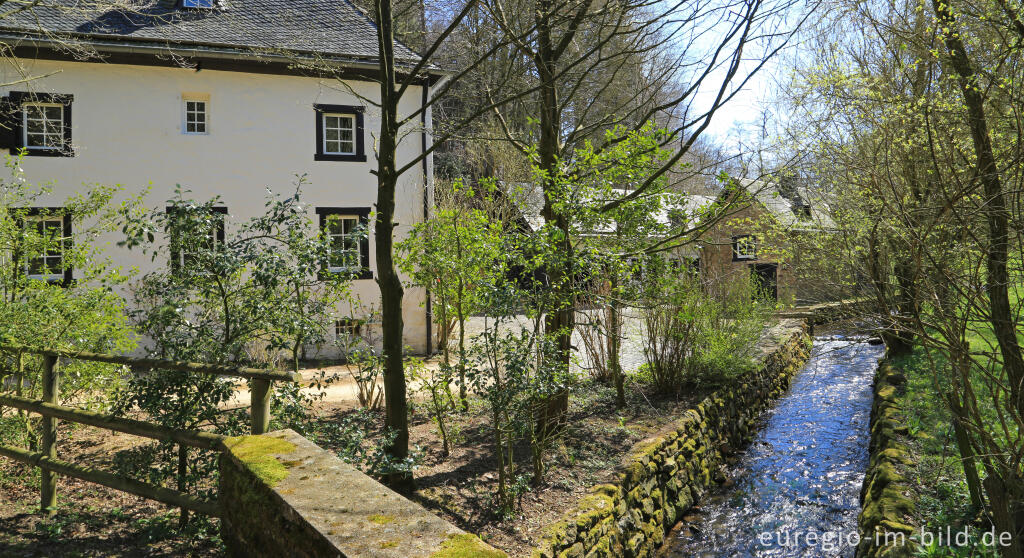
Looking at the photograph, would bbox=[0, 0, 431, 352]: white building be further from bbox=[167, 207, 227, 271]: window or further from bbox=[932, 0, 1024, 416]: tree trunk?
bbox=[932, 0, 1024, 416]: tree trunk

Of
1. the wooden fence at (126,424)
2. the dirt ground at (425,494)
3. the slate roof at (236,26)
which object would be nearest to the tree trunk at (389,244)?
the dirt ground at (425,494)

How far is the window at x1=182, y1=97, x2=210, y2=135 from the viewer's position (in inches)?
506

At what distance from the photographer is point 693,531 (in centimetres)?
674

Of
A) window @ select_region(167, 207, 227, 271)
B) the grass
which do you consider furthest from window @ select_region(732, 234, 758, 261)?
window @ select_region(167, 207, 227, 271)

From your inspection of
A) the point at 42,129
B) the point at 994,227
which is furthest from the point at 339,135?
the point at 994,227

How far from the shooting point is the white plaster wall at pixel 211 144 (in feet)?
39.6

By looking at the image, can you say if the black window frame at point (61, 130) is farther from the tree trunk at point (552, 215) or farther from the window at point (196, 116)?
the tree trunk at point (552, 215)

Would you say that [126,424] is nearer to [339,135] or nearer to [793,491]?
[793,491]

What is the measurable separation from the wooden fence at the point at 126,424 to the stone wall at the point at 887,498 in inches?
162

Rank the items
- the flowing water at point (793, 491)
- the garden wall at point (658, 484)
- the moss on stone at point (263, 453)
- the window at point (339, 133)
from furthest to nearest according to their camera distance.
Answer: the window at point (339, 133), the flowing water at point (793, 491), the garden wall at point (658, 484), the moss on stone at point (263, 453)

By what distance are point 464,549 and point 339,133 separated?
40.6 feet

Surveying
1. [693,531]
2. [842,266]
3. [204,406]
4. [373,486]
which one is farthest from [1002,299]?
[204,406]

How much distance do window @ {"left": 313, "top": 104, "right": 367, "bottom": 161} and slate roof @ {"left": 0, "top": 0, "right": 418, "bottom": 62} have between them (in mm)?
1190

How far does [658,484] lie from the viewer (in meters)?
6.82
